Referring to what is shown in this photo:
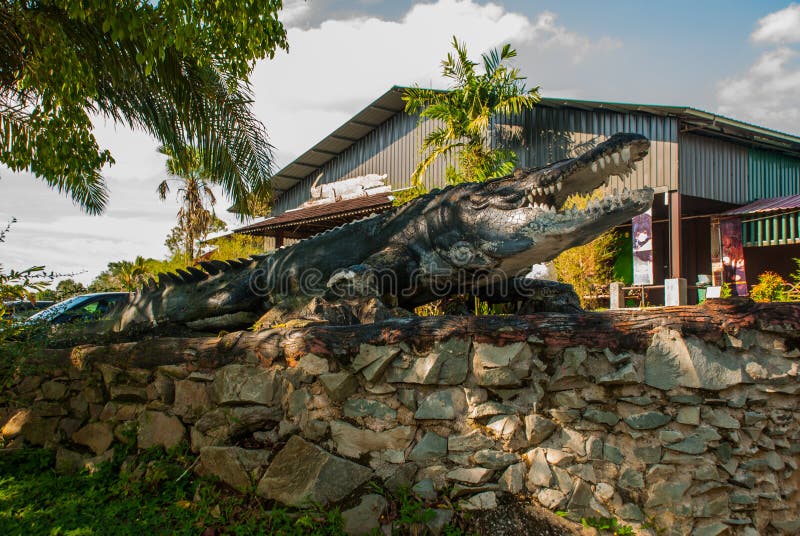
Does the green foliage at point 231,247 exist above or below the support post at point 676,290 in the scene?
above

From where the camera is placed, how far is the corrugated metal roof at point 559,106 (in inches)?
491

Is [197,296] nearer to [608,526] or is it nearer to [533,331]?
[533,331]

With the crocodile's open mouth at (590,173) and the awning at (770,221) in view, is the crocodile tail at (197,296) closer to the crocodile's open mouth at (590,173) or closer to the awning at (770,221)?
the crocodile's open mouth at (590,173)

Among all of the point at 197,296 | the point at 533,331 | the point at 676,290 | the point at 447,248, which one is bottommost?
the point at 533,331

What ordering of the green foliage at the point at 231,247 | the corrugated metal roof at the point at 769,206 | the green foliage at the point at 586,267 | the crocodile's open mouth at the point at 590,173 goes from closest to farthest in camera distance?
1. the crocodile's open mouth at the point at 590,173
2. the corrugated metal roof at the point at 769,206
3. the green foliage at the point at 586,267
4. the green foliage at the point at 231,247

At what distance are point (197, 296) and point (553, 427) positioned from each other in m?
4.13

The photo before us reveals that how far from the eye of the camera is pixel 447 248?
16.2 ft

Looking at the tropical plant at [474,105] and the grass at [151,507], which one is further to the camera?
the tropical plant at [474,105]

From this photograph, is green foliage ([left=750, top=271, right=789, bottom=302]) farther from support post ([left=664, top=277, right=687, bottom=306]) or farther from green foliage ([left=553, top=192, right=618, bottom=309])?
green foliage ([left=553, top=192, right=618, bottom=309])

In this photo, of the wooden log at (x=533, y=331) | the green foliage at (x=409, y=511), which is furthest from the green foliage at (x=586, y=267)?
the green foliage at (x=409, y=511)

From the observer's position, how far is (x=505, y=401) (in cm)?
331

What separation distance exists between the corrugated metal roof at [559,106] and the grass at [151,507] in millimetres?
6755

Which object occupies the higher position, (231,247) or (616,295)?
(231,247)

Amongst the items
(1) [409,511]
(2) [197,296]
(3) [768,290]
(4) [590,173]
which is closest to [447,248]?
(4) [590,173]
